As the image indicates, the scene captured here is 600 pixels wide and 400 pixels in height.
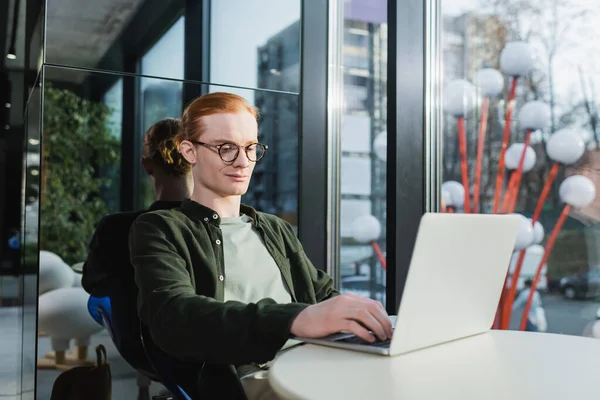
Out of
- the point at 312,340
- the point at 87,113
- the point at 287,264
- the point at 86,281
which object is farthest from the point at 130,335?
the point at 87,113

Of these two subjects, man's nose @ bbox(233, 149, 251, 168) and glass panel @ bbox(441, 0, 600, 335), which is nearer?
man's nose @ bbox(233, 149, 251, 168)

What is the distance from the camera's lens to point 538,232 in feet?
7.95

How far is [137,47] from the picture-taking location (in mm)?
2873

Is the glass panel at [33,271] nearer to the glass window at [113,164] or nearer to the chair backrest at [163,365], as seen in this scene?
the glass window at [113,164]

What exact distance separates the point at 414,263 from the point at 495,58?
179 centimetres

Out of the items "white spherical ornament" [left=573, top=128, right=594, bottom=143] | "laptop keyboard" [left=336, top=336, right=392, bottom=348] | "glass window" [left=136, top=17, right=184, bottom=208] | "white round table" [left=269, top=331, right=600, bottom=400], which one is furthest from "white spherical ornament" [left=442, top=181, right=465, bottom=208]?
"laptop keyboard" [left=336, top=336, right=392, bottom=348]

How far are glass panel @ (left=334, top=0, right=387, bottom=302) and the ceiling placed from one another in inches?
39.5

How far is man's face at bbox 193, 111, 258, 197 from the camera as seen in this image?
174cm

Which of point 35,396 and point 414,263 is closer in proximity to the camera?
point 414,263

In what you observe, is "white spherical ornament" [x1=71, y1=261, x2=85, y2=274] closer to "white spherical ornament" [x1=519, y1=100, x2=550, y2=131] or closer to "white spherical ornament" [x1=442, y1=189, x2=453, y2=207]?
"white spherical ornament" [x1=442, y1=189, x2=453, y2=207]

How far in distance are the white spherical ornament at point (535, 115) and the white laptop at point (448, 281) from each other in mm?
1217

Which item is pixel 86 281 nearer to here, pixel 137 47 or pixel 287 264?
pixel 287 264

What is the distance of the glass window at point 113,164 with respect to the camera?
9.07 feet

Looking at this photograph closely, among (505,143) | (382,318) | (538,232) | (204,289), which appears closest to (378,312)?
(382,318)
